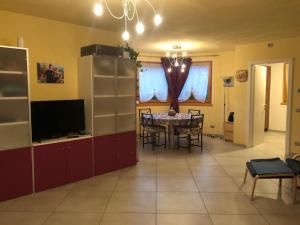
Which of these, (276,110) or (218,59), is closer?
(218,59)

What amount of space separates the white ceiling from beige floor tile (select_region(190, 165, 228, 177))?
8.43 ft

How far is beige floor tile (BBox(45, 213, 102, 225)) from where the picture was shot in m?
2.88

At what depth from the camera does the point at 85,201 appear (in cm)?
343

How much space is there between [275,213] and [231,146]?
11.8ft

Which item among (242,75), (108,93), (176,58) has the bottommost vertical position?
(108,93)

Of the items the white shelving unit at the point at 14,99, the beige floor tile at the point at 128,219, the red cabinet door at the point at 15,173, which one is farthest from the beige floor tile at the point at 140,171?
the white shelving unit at the point at 14,99

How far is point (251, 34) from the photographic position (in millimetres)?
5199

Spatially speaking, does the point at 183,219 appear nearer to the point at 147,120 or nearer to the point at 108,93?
the point at 108,93

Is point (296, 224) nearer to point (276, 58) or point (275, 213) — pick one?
point (275, 213)

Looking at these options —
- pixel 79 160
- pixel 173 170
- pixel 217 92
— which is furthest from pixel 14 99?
pixel 217 92

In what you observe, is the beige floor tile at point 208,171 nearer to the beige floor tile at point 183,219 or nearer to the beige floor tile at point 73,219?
the beige floor tile at point 183,219

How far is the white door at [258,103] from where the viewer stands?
638cm

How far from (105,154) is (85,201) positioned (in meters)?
1.17

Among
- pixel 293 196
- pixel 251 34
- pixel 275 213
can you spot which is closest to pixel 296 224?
pixel 275 213
